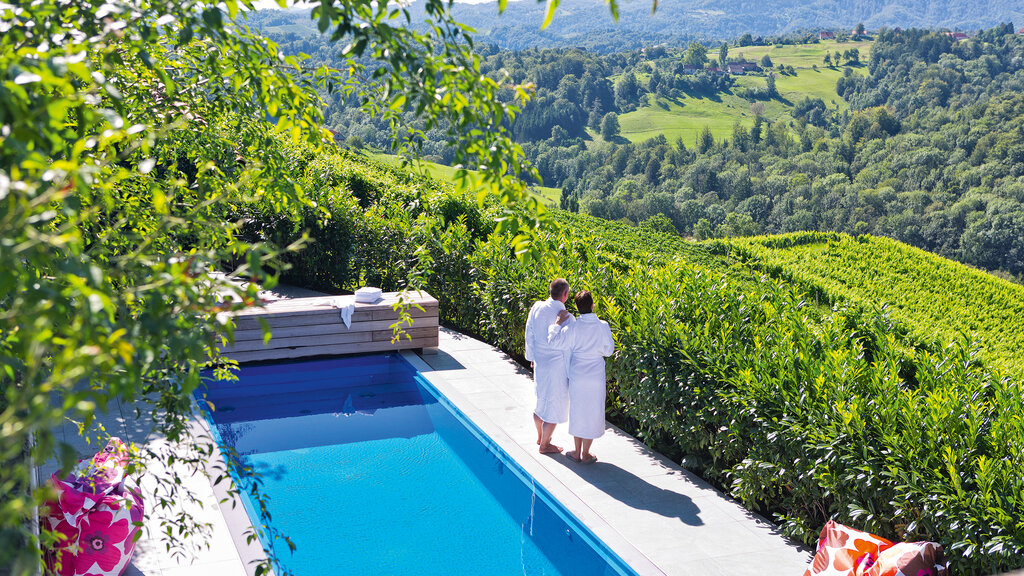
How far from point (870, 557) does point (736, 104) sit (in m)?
128

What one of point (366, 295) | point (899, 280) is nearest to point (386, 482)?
point (366, 295)

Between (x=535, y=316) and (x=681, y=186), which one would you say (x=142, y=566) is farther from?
(x=681, y=186)

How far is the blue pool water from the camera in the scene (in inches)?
229

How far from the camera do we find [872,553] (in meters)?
4.37

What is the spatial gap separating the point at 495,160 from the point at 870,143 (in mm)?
88254

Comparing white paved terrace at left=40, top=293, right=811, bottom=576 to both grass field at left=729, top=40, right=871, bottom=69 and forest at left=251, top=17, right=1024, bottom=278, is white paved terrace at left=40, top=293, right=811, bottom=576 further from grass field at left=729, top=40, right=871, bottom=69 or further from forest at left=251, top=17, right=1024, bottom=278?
grass field at left=729, top=40, right=871, bottom=69

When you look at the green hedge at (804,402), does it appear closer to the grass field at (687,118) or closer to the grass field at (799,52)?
the grass field at (687,118)

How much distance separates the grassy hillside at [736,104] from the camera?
112 metres

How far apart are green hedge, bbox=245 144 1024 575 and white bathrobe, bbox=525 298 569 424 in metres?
0.72

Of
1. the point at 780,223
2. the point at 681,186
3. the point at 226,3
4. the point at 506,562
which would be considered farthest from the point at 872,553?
the point at 681,186

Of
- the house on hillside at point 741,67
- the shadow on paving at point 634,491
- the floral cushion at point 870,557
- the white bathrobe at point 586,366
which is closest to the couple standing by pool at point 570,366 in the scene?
the white bathrobe at point 586,366

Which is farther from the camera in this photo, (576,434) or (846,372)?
(576,434)

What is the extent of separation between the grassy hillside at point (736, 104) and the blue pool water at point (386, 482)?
102553mm

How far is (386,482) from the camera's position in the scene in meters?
7.08
